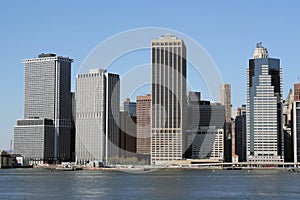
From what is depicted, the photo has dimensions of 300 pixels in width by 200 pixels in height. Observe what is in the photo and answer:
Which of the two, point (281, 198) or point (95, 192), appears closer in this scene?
point (281, 198)

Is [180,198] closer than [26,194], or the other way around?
[180,198]

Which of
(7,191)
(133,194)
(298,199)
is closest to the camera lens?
(298,199)

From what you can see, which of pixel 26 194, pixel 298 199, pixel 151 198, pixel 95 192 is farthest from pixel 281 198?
pixel 26 194

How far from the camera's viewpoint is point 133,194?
3639 inches

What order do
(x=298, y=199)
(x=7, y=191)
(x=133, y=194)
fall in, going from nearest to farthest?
1. (x=298, y=199)
2. (x=133, y=194)
3. (x=7, y=191)

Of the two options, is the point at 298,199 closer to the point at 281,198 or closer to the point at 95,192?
the point at 281,198

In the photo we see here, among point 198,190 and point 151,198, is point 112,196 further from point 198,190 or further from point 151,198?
point 198,190

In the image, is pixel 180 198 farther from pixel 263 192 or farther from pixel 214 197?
pixel 263 192

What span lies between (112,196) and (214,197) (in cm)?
1301

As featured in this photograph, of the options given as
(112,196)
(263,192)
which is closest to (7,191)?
(112,196)

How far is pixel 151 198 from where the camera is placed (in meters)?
85.5

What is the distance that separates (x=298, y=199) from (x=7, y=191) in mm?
41808

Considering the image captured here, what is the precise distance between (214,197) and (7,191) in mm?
31250

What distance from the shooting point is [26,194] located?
305 ft
